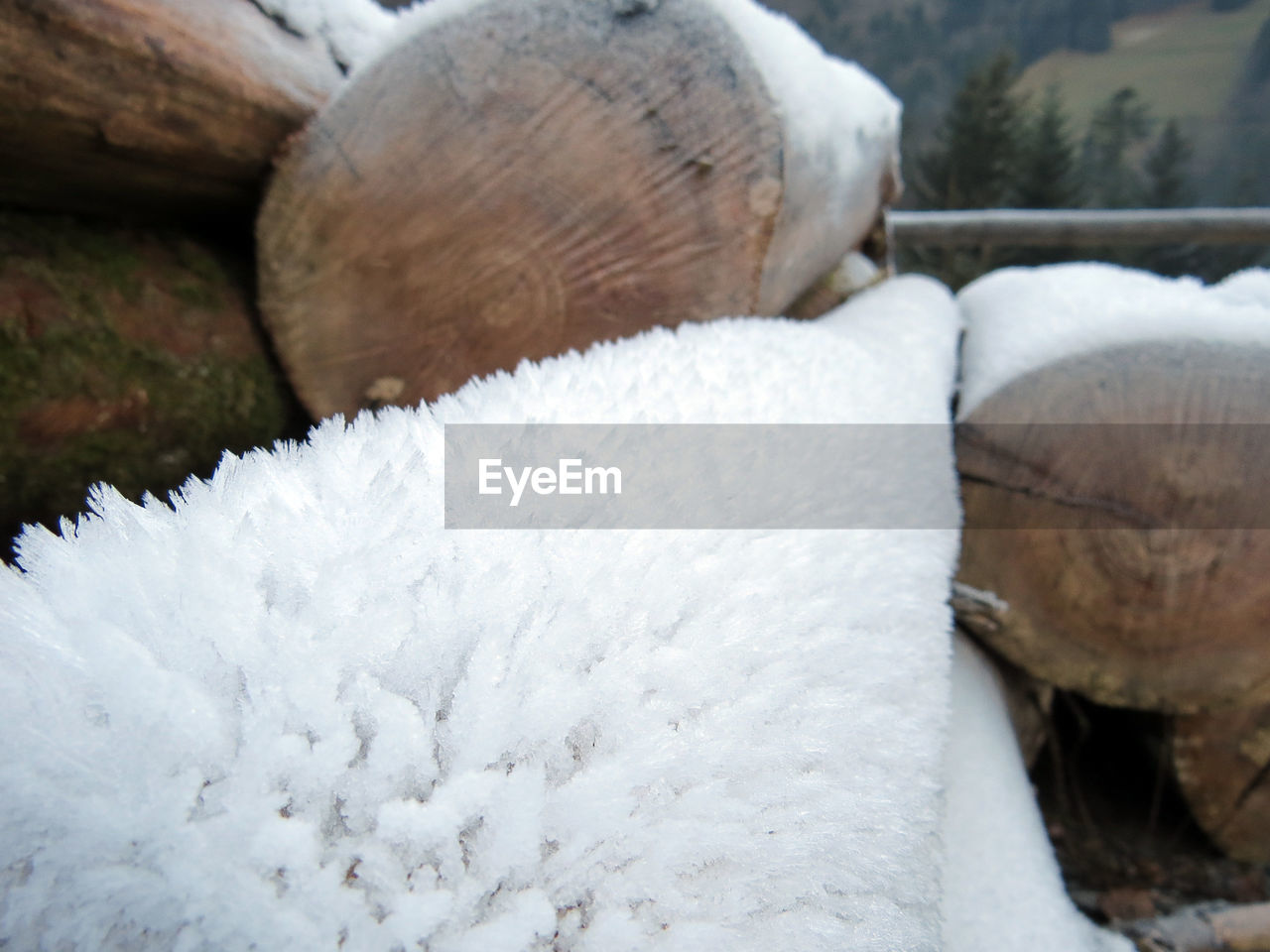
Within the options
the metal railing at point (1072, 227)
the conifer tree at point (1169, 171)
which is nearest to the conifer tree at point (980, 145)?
the conifer tree at point (1169, 171)

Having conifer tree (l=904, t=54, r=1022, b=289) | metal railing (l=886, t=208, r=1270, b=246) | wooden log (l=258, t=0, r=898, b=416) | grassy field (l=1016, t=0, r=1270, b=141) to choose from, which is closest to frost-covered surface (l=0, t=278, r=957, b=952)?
wooden log (l=258, t=0, r=898, b=416)

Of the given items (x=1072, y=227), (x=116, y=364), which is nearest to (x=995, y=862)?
(x=116, y=364)

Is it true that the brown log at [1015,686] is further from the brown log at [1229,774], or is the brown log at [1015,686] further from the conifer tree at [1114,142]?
the conifer tree at [1114,142]

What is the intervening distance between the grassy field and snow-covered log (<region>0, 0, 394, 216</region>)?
63.4ft

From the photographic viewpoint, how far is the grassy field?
1585 centimetres

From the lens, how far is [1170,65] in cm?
1733

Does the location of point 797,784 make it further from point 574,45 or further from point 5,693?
point 574,45

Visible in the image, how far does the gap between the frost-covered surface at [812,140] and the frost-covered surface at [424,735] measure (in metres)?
0.42

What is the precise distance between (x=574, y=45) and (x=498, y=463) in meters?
0.43

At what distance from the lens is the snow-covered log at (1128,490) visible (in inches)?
23.3

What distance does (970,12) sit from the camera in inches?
726

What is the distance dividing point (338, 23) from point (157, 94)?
25 centimetres

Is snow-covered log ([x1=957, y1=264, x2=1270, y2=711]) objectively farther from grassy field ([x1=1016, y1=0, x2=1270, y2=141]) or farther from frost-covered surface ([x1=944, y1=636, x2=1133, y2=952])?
grassy field ([x1=1016, y1=0, x2=1270, y2=141])

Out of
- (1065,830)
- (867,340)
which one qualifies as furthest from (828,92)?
(1065,830)
